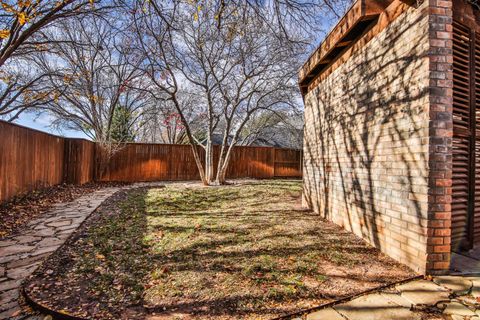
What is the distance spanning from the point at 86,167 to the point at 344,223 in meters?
9.47

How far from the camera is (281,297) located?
2.07 metres

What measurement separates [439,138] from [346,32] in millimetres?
2128

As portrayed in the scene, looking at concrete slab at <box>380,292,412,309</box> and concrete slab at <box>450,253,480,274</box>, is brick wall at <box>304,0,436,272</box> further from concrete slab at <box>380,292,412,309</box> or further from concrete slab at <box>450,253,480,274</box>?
concrete slab at <box>380,292,412,309</box>

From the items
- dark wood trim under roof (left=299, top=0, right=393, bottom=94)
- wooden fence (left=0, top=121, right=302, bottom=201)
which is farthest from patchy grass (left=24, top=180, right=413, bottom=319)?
dark wood trim under roof (left=299, top=0, right=393, bottom=94)

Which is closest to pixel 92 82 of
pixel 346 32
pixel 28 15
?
pixel 28 15

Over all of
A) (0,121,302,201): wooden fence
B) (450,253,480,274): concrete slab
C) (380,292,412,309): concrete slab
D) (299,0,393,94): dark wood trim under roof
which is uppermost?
(299,0,393,94): dark wood trim under roof

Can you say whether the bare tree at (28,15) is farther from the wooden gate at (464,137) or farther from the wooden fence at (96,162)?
the wooden gate at (464,137)

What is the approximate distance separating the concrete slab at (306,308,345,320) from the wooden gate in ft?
6.72

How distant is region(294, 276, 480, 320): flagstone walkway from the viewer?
1858mm

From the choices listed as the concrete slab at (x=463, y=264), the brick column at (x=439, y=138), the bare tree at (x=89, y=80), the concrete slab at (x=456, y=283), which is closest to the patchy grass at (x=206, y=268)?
the concrete slab at (x=456, y=283)

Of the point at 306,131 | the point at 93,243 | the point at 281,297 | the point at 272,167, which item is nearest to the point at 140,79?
the point at 272,167

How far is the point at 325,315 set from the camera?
1.87m

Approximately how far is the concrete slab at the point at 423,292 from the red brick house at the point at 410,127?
188 millimetres

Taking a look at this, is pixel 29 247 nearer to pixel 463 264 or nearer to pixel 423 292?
pixel 423 292
